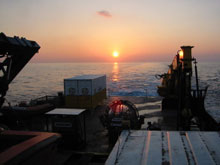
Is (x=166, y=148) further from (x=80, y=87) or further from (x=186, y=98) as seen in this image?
(x=80, y=87)

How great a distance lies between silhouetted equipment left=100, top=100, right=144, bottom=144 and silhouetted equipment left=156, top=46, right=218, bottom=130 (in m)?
2.84

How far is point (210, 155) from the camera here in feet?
14.0

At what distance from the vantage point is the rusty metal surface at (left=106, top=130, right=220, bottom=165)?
410 cm

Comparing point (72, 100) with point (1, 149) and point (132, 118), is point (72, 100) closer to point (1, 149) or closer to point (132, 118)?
point (132, 118)

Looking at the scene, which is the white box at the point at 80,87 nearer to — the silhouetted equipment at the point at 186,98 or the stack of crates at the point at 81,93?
the stack of crates at the point at 81,93

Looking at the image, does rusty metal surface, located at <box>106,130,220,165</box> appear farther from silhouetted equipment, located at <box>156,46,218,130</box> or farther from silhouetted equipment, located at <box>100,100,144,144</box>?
silhouetted equipment, located at <box>156,46,218,130</box>

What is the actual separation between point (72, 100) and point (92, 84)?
9.55 ft

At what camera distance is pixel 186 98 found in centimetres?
1461

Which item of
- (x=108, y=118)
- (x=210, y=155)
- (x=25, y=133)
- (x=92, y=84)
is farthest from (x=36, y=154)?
(x=92, y=84)

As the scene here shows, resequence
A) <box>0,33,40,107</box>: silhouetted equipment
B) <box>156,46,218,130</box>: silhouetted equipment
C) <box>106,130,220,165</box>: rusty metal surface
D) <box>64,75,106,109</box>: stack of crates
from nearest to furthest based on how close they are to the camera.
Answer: <box>106,130,220,165</box>: rusty metal surface
<box>0,33,40,107</box>: silhouetted equipment
<box>156,46,218,130</box>: silhouetted equipment
<box>64,75,106,109</box>: stack of crates

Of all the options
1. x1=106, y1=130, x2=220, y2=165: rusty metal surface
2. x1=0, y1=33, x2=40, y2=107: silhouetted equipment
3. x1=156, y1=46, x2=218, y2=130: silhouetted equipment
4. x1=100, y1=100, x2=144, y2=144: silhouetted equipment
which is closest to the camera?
x1=106, y1=130, x2=220, y2=165: rusty metal surface

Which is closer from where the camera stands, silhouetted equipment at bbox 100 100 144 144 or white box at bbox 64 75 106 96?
silhouetted equipment at bbox 100 100 144 144


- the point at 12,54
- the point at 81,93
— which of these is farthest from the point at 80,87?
the point at 12,54

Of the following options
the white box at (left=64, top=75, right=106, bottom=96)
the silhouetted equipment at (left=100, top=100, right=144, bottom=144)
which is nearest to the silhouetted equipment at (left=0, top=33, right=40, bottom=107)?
the silhouetted equipment at (left=100, top=100, right=144, bottom=144)
